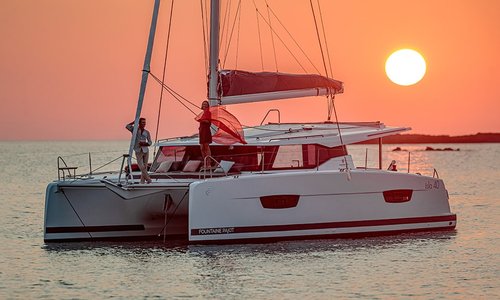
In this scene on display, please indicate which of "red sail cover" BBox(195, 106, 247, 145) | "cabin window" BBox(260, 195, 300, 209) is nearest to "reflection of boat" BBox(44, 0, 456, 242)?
"cabin window" BBox(260, 195, 300, 209)

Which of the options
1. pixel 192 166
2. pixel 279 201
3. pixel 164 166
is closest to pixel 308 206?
pixel 279 201

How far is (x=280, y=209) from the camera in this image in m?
24.6

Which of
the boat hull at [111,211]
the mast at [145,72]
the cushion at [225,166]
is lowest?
the boat hull at [111,211]

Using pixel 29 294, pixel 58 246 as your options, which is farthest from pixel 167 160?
pixel 29 294

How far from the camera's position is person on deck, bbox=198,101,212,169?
25.7 metres

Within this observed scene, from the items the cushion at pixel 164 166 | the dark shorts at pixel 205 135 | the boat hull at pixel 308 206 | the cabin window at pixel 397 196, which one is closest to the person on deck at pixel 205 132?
the dark shorts at pixel 205 135

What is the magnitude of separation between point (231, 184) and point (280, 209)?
143cm

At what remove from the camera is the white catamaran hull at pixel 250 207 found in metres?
24.0

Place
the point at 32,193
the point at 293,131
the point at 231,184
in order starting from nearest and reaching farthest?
the point at 231,184
the point at 293,131
the point at 32,193

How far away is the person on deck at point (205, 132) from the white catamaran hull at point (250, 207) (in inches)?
35.3

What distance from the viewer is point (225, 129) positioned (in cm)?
2620

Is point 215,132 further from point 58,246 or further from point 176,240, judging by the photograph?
point 58,246

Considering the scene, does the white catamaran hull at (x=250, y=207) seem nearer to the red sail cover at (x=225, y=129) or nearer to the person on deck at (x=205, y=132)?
the person on deck at (x=205, y=132)

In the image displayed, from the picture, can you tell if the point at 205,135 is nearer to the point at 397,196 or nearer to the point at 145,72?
the point at 145,72
